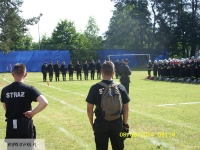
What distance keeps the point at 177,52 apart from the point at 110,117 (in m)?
58.0

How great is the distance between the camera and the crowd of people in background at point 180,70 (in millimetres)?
23562

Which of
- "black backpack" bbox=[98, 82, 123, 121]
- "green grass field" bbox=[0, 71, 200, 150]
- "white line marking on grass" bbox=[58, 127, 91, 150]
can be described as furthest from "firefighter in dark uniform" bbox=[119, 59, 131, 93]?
"black backpack" bbox=[98, 82, 123, 121]

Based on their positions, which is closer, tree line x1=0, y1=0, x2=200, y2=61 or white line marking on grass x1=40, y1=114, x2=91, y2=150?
white line marking on grass x1=40, y1=114, x2=91, y2=150

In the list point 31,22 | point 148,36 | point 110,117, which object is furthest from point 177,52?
point 110,117

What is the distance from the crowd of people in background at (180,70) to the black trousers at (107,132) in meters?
19.2

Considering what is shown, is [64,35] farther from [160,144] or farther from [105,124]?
[105,124]

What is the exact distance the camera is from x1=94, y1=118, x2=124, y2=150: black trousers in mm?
4812

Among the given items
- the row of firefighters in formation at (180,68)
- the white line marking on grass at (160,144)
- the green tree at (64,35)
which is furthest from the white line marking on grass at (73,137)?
the green tree at (64,35)

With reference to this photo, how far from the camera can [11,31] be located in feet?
96.8

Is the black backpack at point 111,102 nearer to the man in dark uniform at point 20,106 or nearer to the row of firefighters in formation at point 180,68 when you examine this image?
the man in dark uniform at point 20,106

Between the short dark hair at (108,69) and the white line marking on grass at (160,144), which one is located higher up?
the short dark hair at (108,69)

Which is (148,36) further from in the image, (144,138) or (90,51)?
(144,138)

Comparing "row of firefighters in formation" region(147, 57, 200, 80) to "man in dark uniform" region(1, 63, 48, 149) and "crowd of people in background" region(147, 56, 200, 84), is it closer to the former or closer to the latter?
"crowd of people in background" region(147, 56, 200, 84)

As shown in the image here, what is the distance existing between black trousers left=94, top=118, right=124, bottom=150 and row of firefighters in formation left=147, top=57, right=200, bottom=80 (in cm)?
1953
